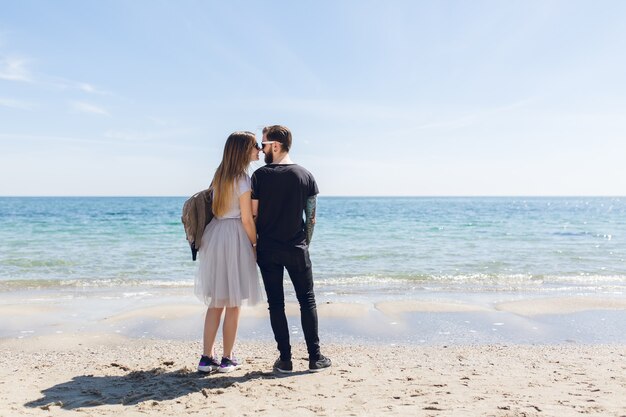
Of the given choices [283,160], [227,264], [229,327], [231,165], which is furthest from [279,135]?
[229,327]

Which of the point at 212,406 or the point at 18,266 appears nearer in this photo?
the point at 212,406

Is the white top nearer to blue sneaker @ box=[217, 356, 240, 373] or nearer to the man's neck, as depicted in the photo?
the man's neck

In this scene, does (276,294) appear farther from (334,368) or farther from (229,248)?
(334,368)

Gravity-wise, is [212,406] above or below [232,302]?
below

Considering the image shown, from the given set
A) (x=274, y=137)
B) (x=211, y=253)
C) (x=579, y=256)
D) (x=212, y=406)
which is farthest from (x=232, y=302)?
(x=579, y=256)

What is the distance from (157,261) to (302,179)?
10161 millimetres

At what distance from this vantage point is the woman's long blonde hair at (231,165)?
4.34 metres

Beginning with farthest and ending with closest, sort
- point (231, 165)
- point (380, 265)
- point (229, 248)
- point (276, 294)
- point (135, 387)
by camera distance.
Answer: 1. point (380, 265)
2. point (276, 294)
3. point (229, 248)
4. point (231, 165)
5. point (135, 387)

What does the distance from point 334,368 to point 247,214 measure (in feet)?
5.24

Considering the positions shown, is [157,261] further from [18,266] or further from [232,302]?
[232,302]

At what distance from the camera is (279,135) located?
446cm

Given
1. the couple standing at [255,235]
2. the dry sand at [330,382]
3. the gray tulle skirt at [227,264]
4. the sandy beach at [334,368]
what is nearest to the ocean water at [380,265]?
the sandy beach at [334,368]

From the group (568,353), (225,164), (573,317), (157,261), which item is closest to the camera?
(225,164)

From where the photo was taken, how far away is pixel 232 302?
4457 millimetres
